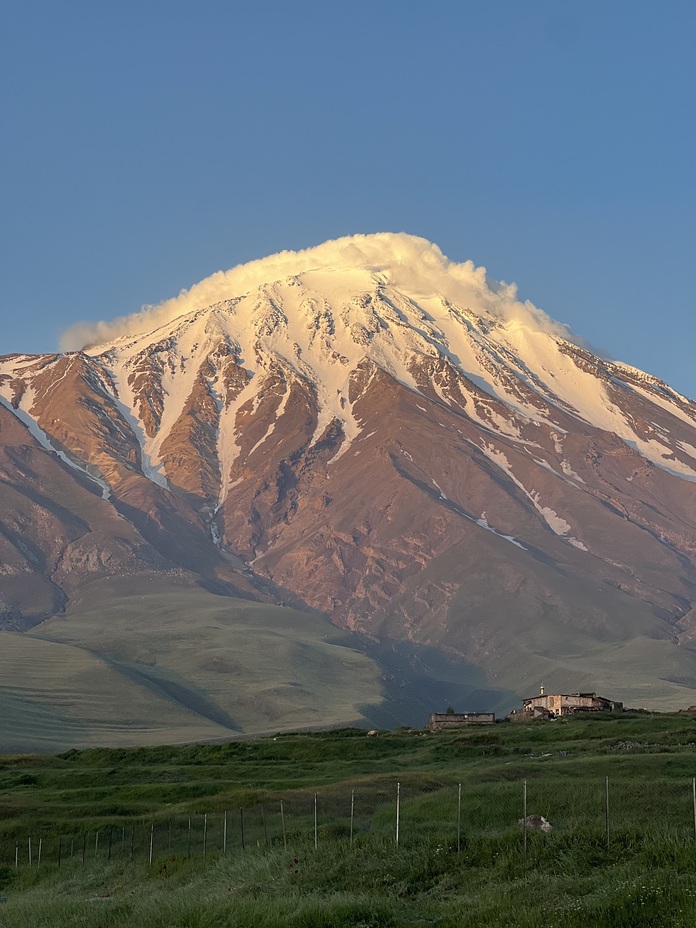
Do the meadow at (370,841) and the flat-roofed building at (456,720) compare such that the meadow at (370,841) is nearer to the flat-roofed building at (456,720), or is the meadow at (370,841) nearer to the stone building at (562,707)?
the stone building at (562,707)

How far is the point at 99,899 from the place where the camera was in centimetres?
4012

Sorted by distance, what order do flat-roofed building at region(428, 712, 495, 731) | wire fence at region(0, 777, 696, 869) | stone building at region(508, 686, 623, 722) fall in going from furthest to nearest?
flat-roofed building at region(428, 712, 495, 731)
stone building at region(508, 686, 623, 722)
wire fence at region(0, 777, 696, 869)

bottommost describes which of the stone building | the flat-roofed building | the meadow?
the meadow

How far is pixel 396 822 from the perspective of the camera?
4291cm

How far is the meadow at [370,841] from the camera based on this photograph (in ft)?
105

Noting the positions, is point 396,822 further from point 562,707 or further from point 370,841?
point 562,707

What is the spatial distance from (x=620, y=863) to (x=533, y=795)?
19.4m

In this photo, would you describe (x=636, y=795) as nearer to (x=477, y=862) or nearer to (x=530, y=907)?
(x=477, y=862)

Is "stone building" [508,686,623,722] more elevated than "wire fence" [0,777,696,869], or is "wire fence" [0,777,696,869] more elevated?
"stone building" [508,686,623,722]

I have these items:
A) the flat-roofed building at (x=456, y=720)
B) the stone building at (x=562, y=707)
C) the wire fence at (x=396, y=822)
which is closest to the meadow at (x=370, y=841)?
the wire fence at (x=396, y=822)

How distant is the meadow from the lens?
1261 inches

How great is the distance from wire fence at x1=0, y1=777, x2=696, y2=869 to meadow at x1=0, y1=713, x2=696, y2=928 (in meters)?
0.16

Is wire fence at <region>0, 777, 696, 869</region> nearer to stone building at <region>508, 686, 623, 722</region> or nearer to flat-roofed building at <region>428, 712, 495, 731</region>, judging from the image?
stone building at <region>508, 686, 623, 722</region>

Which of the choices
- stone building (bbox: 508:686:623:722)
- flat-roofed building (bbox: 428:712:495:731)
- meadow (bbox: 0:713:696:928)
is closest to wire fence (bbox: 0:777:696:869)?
meadow (bbox: 0:713:696:928)
